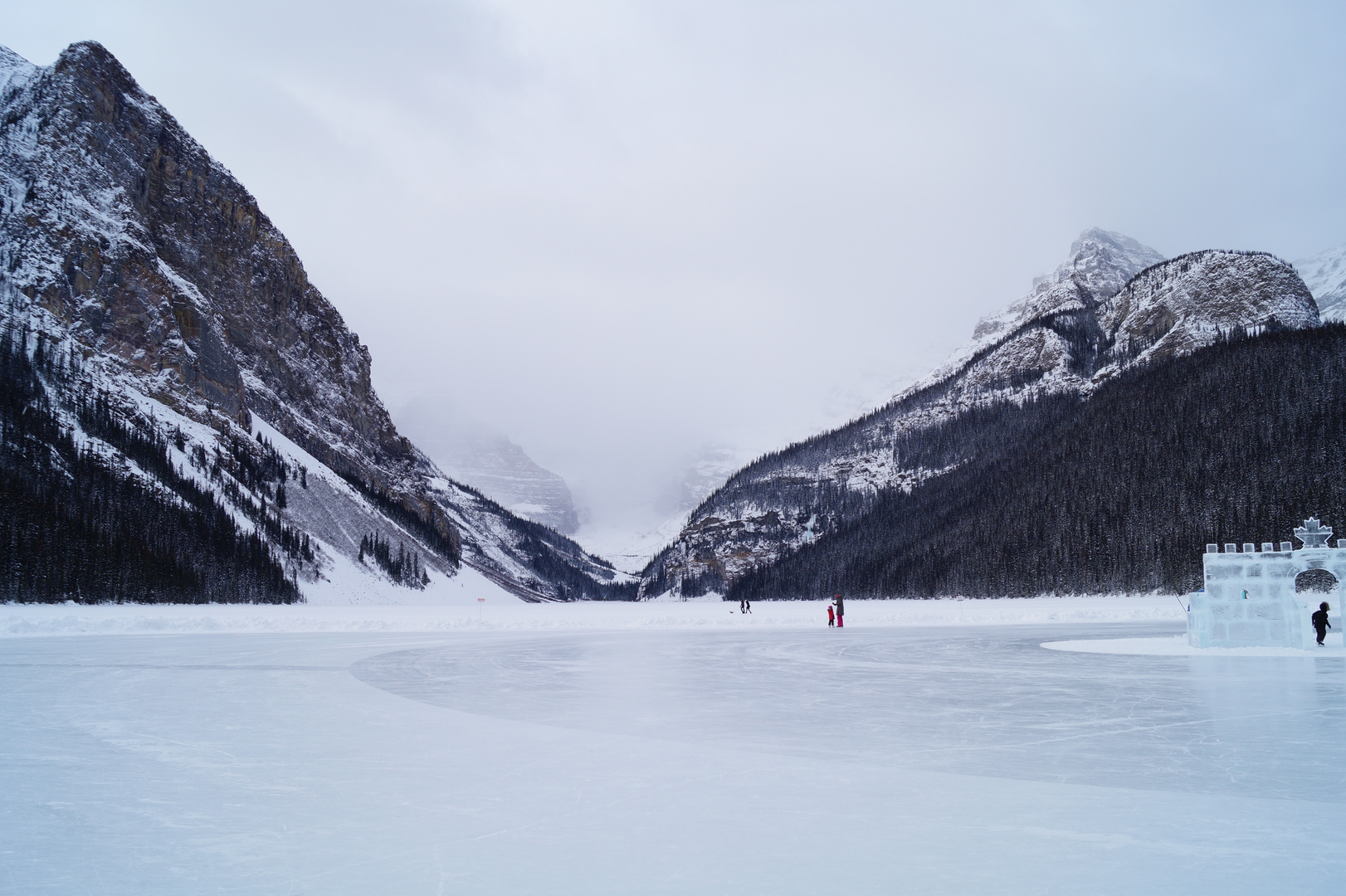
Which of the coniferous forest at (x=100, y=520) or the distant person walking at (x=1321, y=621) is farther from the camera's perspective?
the coniferous forest at (x=100, y=520)

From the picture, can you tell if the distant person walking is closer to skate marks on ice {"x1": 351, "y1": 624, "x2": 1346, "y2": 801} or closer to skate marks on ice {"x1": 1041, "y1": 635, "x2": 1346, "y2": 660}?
skate marks on ice {"x1": 1041, "y1": 635, "x2": 1346, "y2": 660}

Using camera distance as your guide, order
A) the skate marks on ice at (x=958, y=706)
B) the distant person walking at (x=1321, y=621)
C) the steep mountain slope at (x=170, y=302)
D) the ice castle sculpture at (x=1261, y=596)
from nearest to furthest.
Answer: the skate marks on ice at (x=958, y=706) → the ice castle sculpture at (x=1261, y=596) → the distant person walking at (x=1321, y=621) → the steep mountain slope at (x=170, y=302)

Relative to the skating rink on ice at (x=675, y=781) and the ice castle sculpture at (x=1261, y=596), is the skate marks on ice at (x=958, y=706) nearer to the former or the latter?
the skating rink on ice at (x=675, y=781)

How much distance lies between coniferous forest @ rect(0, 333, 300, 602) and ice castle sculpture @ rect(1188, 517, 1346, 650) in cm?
8448

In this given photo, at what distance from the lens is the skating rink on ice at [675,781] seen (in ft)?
21.0

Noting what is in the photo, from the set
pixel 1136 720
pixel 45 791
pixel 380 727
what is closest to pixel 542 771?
pixel 380 727

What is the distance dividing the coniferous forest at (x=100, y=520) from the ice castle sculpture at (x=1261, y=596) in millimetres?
84482

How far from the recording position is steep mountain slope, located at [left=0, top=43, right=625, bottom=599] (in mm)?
117875

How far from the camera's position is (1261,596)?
2781cm

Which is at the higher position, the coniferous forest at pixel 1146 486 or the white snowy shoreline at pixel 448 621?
the coniferous forest at pixel 1146 486

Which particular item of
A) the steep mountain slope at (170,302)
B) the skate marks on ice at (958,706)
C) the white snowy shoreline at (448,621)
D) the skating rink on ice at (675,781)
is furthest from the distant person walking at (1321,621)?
the steep mountain slope at (170,302)

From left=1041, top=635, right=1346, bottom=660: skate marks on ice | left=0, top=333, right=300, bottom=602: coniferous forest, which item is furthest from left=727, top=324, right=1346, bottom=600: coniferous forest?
left=0, top=333, right=300, bottom=602: coniferous forest

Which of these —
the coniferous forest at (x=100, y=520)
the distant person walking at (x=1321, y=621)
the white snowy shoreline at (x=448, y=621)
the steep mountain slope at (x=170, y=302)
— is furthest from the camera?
the steep mountain slope at (x=170, y=302)

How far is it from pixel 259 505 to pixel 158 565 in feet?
109
